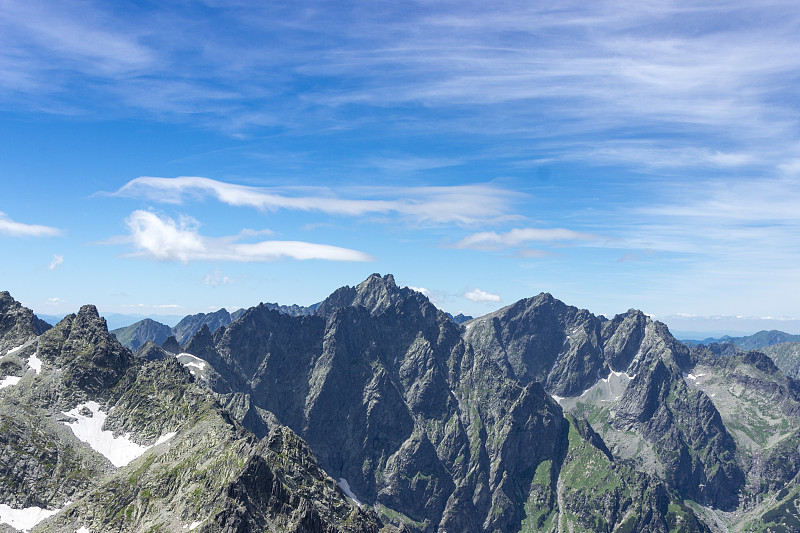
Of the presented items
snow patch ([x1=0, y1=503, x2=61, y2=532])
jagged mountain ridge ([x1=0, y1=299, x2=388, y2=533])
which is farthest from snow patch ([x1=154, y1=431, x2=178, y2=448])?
snow patch ([x1=0, y1=503, x2=61, y2=532])

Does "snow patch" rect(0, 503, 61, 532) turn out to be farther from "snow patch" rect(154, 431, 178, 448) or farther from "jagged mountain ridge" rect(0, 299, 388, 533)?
"snow patch" rect(154, 431, 178, 448)

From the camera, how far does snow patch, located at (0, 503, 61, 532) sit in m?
160

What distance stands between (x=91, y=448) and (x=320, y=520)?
101343 mm

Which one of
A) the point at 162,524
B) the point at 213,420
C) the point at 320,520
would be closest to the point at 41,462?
the point at 213,420

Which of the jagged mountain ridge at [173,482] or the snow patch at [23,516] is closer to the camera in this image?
the jagged mountain ridge at [173,482]

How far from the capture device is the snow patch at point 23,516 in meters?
160

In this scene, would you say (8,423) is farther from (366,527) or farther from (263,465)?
(366,527)

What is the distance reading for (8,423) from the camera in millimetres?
186750

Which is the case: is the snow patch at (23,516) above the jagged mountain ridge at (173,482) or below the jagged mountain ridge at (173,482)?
below

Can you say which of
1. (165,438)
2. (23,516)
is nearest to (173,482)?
(165,438)

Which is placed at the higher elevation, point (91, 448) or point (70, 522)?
point (91, 448)

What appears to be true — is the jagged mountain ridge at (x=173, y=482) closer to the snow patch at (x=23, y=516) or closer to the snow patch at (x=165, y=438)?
the snow patch at (x=23, y=516)

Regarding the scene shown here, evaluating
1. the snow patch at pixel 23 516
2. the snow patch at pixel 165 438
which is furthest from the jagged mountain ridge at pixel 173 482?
the snow patch at pixel 165 438

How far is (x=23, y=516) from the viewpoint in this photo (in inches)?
6432
